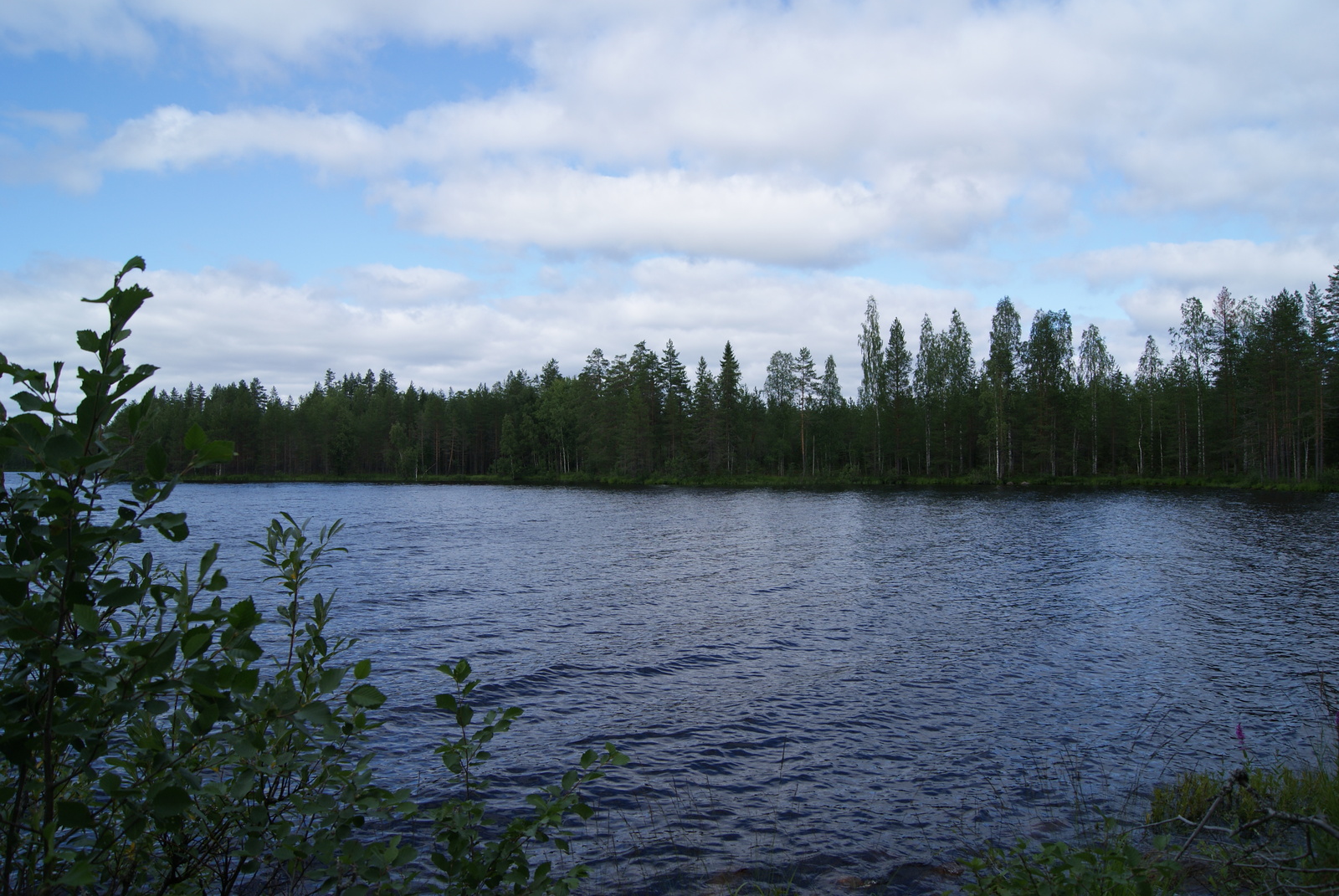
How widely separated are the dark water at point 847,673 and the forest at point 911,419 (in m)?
37.5

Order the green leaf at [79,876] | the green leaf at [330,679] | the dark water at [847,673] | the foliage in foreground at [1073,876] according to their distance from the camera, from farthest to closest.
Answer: the dark water at [847,673]
the foliage in foreground at [1073,876]
the green leaf at [330,679]
the green leaf at [79,876]

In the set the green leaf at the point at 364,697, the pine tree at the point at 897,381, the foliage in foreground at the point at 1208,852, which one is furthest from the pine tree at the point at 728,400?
the green leaf at the point at 364,697

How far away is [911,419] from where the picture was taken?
82.7m

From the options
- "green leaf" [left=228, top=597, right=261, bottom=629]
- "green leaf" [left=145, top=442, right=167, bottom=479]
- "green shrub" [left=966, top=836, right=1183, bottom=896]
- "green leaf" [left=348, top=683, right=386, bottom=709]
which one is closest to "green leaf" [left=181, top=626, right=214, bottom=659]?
"green leaf" [left=228, top=597, right=261, bottom=629]

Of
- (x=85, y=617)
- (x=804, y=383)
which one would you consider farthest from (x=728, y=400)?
(x=85, y=617)

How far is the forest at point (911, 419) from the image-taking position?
63.2 metres

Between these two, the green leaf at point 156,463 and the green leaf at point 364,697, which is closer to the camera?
the green leaf at point 156,463

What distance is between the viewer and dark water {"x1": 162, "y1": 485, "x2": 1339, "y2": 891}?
337 inches

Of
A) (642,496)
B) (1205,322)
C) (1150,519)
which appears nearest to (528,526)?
(642,496)

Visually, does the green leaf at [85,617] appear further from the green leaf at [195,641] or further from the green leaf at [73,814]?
the green leaf at [73,814]

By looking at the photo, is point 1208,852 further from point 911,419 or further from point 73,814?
point 911,419

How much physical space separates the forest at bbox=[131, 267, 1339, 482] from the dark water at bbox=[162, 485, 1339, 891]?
3754 centimetres

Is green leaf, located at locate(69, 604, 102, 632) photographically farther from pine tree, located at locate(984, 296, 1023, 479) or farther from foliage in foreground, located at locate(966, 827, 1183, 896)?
pine tree, located at locate(984, 296, 1023, 479)

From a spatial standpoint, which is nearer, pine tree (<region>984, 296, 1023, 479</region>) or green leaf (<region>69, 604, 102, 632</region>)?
green leaf (<region>69, 604, 102, 632</region>)
